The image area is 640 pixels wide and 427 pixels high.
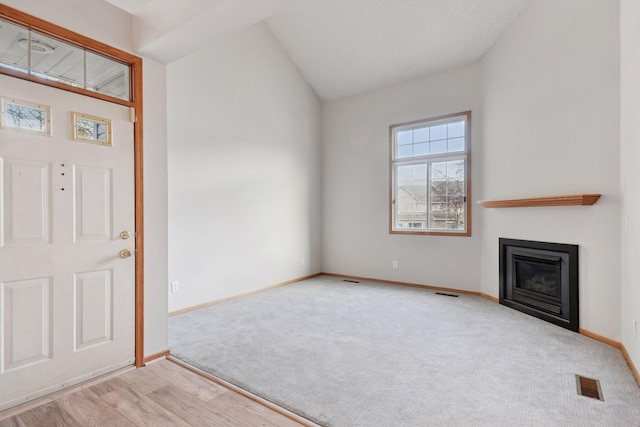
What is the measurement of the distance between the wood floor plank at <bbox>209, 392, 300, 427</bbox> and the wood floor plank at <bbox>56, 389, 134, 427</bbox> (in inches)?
20.1

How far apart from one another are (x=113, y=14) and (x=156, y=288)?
210 cm

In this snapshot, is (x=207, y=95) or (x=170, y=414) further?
(x=207, y=95)

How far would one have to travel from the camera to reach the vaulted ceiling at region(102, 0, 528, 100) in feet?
14.0

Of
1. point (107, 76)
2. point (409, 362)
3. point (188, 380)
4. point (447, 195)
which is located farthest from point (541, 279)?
point (107, 76)

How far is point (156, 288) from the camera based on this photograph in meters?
2.77

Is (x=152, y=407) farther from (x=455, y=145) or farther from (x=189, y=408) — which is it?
(x=455, y=145)

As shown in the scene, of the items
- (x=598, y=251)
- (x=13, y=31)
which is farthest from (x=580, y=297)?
(x=13, y=31)

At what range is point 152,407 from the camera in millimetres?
2092

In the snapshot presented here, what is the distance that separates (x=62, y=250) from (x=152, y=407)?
3.89 feet

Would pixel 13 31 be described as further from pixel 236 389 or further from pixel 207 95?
pixel 236 389

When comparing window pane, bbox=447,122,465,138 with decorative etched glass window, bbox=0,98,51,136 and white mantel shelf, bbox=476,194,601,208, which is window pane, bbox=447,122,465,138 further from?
decorative etched glass window, bbox=0,98,51,136

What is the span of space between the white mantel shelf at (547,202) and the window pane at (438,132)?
128 centimetres

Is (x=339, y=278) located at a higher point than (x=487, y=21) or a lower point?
lower

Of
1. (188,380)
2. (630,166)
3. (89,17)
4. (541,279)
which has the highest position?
(89,17)
